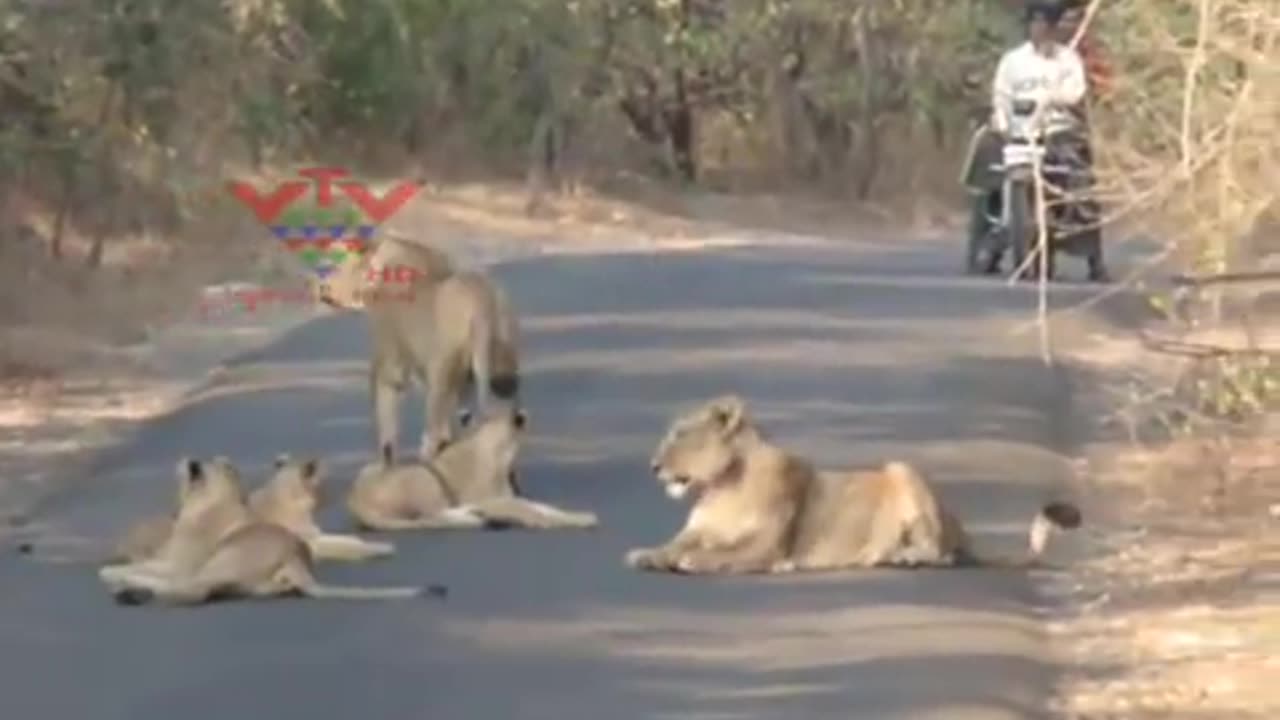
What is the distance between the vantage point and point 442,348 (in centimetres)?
1483

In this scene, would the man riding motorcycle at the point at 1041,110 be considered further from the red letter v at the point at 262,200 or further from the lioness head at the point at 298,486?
the lioness head at the point at 298,486

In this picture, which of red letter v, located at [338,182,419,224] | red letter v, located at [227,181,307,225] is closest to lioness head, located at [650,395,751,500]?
red letter v, located at [227,181,307,225]

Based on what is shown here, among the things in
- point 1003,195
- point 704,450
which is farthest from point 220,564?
point 1003,195

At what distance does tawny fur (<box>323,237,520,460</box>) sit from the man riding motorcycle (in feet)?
20.7

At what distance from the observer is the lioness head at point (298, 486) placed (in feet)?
42.3

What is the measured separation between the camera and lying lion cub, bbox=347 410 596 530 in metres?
13.7

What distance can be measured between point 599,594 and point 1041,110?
1157cm

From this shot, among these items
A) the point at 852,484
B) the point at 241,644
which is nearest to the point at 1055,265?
the point at 852,484

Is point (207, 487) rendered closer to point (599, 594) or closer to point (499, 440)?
point (599, 594)

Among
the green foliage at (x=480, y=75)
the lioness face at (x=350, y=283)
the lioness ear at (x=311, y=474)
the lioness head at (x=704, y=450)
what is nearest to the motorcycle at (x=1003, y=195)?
the green foliage at (x=480, y=75)

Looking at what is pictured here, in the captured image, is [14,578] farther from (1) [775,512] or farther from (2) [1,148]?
(2) [1,148]

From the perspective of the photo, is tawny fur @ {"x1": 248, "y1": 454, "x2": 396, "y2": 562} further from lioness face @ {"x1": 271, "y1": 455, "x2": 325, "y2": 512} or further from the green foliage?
the green foliage

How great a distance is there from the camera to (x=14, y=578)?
12.8 m

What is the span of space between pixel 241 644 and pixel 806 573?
2.33 metres
